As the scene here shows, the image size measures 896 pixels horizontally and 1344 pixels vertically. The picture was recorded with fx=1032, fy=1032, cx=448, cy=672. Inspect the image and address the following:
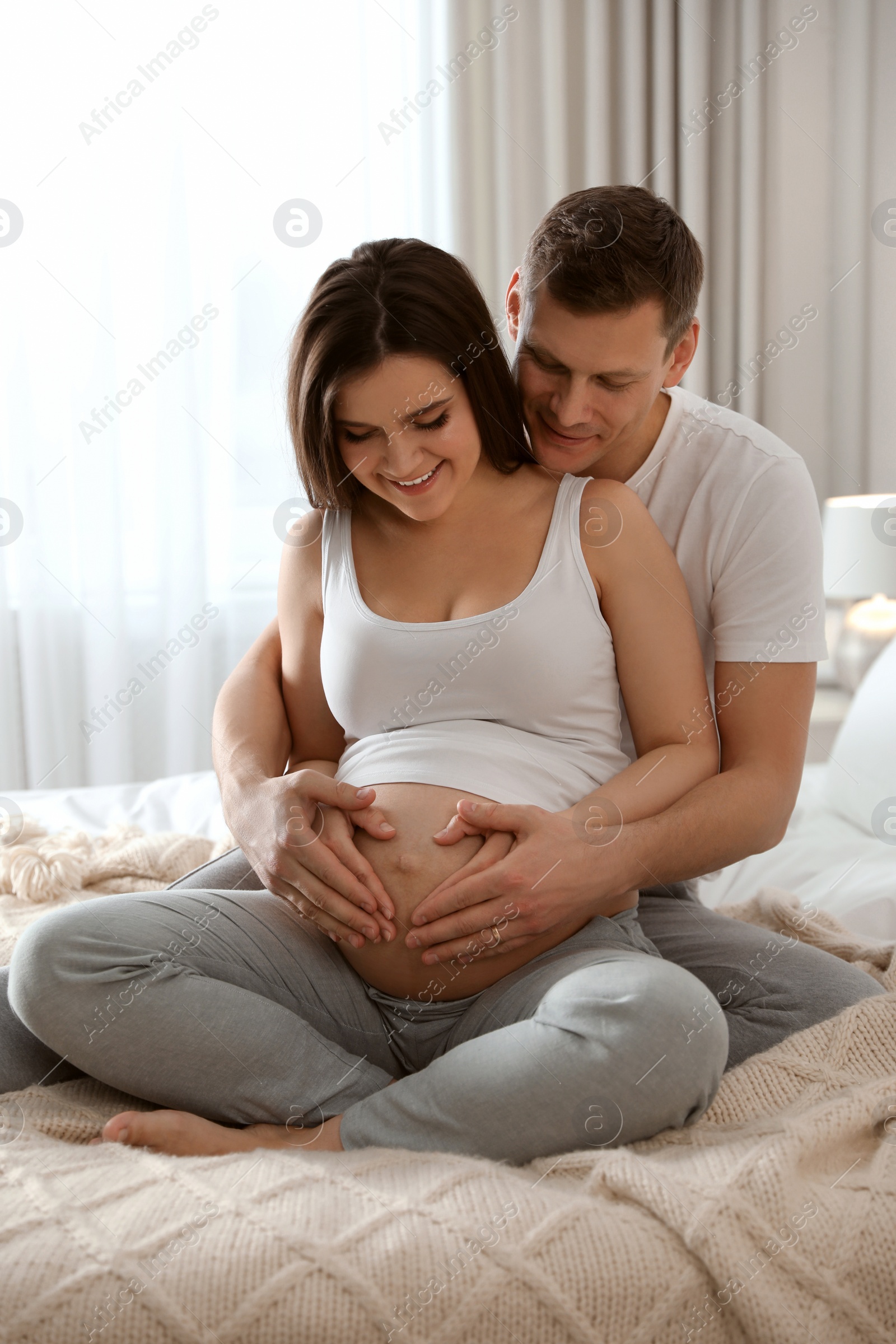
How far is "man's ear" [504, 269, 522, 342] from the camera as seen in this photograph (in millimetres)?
1225

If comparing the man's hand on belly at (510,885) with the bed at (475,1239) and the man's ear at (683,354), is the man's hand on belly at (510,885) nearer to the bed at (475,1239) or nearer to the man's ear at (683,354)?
the bed at (475,1239)

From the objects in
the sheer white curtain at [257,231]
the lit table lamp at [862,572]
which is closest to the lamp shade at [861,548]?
the lit table lamp at [862,572]

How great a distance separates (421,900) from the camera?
Answer: 3.16ft

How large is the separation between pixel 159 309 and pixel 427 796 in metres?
2.25

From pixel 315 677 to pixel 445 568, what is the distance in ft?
0.75

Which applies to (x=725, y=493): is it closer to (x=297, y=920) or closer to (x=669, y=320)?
(x=669, y=320)

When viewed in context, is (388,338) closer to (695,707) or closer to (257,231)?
(695,707)

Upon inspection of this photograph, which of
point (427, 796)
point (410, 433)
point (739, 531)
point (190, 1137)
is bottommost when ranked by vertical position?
point (190, 1137)

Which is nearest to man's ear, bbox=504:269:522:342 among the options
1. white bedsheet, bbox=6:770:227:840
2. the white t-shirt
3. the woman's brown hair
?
the woman's brown hair

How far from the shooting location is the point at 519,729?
1079 mm

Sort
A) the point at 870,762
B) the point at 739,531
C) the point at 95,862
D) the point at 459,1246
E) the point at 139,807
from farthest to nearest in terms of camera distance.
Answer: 1. the point at 139,807
2. the point at 870,762
3. the point at 95,862
4. the point at 739,531
5. the point at 459,1246

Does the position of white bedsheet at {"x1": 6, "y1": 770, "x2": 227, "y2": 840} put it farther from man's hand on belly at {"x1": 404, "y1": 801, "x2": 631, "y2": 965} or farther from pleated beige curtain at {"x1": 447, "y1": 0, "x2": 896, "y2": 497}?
pleated beige curtain at {"x1": 447, "y1": 0, "x2": 896, "y2": 497}

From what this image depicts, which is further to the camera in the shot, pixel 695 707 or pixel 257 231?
pixel 257 231

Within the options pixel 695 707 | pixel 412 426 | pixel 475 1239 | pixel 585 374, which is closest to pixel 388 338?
pixel 412 426
